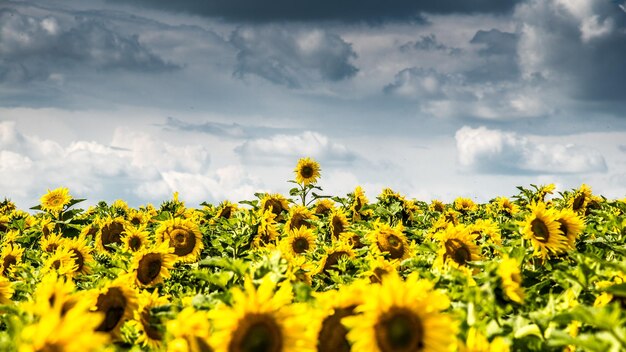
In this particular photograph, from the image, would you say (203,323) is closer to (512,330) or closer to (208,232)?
(512,330)

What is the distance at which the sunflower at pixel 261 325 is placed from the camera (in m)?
2.70

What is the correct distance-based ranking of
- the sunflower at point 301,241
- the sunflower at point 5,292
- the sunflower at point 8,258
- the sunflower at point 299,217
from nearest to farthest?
1. the sunflower at point 5,292
2. the sunflower at point 8,258
3. the sunflower at point 301,241
4. the sunflower at point 299,217

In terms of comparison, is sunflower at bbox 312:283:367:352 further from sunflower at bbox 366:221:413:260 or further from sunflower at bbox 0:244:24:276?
sunflower at bbox 0:244:24:276

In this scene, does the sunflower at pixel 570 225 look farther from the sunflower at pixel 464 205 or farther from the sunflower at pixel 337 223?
the sunflower at pixel 464 205

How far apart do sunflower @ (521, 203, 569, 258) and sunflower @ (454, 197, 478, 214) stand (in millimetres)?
9730

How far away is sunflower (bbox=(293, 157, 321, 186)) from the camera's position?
45.2ft

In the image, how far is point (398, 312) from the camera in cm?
271

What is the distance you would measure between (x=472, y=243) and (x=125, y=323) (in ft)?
14.6

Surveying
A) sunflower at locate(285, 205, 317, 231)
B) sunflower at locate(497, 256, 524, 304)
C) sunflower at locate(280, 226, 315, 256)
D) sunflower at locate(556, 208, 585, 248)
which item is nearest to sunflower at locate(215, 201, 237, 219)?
sunflower at locate(285, 205, 317, 231)

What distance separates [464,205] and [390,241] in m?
9.07

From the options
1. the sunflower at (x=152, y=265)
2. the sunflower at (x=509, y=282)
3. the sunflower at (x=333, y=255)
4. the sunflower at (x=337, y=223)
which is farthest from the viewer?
the sunflower at (x=337, y=223)

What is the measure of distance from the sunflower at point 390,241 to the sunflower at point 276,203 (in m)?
4.59

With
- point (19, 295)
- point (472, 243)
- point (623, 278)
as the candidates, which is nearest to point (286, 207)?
point (472, 243)

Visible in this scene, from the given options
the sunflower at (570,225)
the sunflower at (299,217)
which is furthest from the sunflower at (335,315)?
the sunflower at (299,217)
